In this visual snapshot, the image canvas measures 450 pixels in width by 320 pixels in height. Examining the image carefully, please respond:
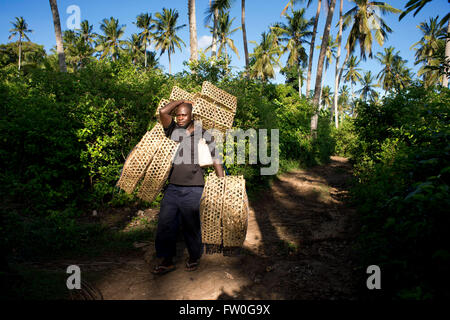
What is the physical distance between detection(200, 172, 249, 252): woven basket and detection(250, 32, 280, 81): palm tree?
28378mm

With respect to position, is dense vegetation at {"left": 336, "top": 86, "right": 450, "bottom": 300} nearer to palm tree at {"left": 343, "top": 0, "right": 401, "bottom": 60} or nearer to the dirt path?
the dirt path

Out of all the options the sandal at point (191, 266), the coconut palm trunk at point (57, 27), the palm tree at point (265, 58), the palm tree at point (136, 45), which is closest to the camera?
the sandal at point (191, 266)

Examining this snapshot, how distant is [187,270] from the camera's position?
308 centimetres

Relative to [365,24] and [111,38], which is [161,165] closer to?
[365,24]

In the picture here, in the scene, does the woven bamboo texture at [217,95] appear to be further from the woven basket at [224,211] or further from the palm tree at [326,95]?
the palm tree at [326,95]

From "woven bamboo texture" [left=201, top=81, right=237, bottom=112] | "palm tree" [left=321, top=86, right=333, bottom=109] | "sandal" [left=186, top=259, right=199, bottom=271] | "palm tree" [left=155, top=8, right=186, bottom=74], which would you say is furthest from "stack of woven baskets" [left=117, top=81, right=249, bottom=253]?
"palm tree" [left=321, top=86, right=333, bottom=109]

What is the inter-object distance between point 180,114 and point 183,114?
4 cm

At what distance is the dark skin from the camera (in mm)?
2945

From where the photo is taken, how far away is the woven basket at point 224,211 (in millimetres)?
2801

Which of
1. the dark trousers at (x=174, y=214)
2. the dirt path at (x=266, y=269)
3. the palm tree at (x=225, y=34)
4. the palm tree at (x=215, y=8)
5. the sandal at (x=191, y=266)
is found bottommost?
A: the dirt path at (x=266, y=269)

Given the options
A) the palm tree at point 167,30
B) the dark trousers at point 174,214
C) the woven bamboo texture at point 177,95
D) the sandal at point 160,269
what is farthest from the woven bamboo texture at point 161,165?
the palm tree at point 167,30

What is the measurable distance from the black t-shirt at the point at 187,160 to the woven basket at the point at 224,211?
0.19m
